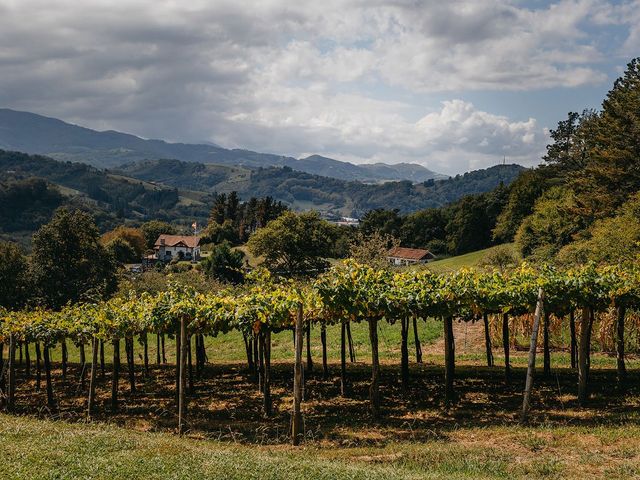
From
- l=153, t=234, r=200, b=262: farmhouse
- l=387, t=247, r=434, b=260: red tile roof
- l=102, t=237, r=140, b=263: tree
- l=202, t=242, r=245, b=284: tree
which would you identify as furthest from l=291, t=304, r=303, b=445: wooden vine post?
l=153, t=234, r=200, b=262: farmhouse

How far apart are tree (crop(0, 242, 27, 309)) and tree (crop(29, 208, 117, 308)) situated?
1231 mm

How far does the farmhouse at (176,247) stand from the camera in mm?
137000

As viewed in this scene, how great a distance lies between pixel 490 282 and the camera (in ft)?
52.7

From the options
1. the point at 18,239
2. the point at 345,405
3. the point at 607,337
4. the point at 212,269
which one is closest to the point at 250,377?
the point at 345,405

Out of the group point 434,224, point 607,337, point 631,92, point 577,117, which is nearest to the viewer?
point 607,337

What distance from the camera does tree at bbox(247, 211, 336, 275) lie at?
7812 cm

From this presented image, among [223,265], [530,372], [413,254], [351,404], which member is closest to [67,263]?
[223,265]

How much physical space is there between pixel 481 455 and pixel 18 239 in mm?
195479

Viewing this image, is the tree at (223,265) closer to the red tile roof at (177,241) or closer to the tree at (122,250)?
the tree at (122,250)

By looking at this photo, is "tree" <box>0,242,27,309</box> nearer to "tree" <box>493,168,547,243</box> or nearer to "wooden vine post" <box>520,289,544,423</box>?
"wooden vine post" <box>520,289,544,423</box>

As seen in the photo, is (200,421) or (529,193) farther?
(529,193)

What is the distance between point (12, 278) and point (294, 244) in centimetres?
3697

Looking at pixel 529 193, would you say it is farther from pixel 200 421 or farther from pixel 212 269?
pixel 200 421

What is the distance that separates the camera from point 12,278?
56.4 m
